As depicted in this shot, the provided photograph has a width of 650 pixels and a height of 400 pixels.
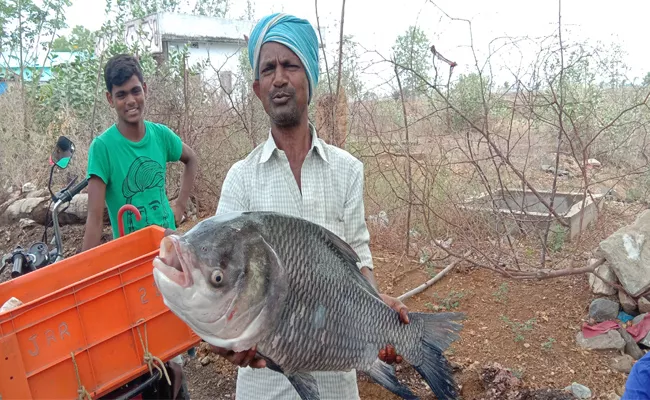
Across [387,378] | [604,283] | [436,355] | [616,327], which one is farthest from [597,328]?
[387,378]

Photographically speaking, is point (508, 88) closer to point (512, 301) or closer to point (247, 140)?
point (512, 301)

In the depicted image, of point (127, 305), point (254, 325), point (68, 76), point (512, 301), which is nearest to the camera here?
point (254, 325)

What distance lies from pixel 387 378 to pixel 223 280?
2.56 ft

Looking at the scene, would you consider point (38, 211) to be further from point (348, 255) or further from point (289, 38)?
Result: point (348, 255)

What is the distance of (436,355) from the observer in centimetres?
197

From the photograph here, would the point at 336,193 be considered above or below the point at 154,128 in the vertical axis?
below

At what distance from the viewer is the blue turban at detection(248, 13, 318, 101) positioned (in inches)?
74.7

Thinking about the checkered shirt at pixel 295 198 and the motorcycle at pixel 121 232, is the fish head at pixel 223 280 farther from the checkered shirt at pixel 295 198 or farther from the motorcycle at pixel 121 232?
the motorcycle at pixel 121 232

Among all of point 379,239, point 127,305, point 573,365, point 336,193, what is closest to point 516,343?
point 573,365

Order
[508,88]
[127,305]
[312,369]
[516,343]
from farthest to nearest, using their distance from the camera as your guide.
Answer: [508,88] < [516,343] < [127,305] < [312,369]

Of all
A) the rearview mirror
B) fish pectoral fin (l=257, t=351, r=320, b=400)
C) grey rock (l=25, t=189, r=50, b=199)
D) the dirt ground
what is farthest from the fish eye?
grey rock (l=25, t=189, r=50, b=199)

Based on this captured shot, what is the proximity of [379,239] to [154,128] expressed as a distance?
3196 mm

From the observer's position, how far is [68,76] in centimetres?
1187

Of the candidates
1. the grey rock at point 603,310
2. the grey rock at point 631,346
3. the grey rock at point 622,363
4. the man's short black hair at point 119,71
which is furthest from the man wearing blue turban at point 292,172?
the grey rock at point 603,310
